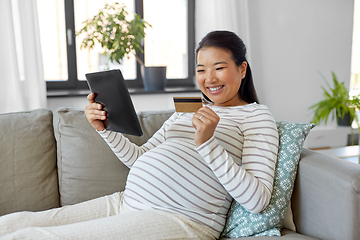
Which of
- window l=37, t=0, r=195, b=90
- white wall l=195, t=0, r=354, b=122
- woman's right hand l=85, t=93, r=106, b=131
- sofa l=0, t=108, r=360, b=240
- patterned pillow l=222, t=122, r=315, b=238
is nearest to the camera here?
patterned pillow l=222, t=122, r=315, b=238

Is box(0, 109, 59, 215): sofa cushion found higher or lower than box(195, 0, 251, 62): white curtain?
lower

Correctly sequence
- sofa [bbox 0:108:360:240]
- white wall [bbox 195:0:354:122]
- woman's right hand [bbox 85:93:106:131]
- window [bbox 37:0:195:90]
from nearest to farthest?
woman's right hand [bbox 85:93:106:131], sofa [bbox 0:108:360:240], window [bbox 37:0:195:90], white wall [bbox 195:0:354:122]

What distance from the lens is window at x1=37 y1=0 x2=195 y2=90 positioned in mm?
2547

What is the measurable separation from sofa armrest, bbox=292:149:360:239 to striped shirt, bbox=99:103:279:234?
149 mm

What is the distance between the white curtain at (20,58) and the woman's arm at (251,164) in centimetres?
156

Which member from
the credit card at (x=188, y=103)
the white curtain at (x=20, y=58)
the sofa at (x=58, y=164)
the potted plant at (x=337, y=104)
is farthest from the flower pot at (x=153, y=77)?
the credit card at (x=188, y=103)

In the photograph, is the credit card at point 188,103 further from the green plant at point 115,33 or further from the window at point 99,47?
the window at point 99,47

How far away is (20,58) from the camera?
2162 mm

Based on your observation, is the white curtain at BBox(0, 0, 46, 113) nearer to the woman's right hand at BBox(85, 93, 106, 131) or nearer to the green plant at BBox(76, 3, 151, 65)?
the green plant at BBox(76, 3, 151, 65)

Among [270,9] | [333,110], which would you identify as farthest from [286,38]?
[333,110]

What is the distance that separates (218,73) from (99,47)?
1.74 meters

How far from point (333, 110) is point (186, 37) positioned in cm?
154

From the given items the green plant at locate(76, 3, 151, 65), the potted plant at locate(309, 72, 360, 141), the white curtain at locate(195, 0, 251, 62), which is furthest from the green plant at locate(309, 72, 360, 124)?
the green plant at locate(76, 3, 151, 65)

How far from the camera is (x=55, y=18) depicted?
2.55m
